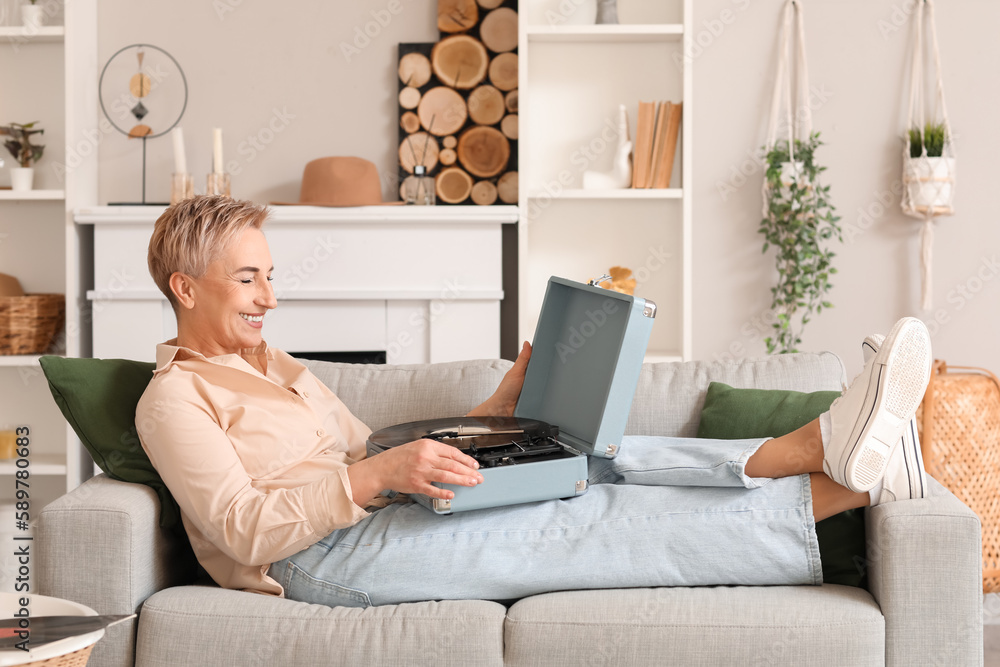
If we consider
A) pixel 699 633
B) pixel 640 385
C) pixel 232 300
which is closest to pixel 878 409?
pixel 699 633

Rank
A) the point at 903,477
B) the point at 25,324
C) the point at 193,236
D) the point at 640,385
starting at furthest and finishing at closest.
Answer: the point at 25,324
the point at 640,385
the point at 193,236
the point at 903,477

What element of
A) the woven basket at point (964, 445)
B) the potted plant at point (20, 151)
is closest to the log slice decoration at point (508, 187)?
the woven basket at point (964, 445)

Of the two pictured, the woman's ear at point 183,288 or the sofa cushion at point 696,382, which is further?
the sofa cushion at point 696,382

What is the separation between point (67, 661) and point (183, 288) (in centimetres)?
70

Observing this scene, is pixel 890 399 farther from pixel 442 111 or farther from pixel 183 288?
pixel 442 111

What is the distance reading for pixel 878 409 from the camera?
138cm

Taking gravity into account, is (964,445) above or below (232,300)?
below

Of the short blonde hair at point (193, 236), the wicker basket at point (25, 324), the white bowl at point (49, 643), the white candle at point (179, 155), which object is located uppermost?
the white candle at point (179, 155)

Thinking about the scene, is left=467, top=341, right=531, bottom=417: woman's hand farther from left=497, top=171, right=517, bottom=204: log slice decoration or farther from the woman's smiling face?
left=497, top=171, right=517, bottom=204: log slice decoration

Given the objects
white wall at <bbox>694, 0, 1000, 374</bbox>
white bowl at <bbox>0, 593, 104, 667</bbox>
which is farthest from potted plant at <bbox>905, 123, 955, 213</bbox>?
white bowl at <bbox>0, 593, 104, 667</bbox>

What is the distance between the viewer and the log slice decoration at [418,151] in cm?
308

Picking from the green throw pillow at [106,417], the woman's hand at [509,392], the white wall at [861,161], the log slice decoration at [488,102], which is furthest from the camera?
the log slice decoration at [488,102]

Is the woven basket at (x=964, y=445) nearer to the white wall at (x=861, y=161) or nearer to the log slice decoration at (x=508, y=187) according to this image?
the white wall at (x=861, y=161)

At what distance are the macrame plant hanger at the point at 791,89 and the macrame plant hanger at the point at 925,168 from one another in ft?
1.20
